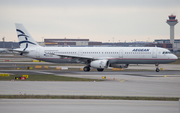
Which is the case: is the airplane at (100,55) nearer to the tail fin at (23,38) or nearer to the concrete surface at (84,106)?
the tail fin at (23,38)

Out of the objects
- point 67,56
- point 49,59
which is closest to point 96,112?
point 67,56

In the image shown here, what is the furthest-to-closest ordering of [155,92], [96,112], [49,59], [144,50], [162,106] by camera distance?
[49,59] → [144,50] → [155,92] → [162,106] → [96,112]

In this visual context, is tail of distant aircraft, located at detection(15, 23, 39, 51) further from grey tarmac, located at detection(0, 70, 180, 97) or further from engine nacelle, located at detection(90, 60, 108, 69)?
grey tarmac, located at detection(0, 70, 180, 97)

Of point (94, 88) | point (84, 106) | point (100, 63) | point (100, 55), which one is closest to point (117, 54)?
point (100, 55)

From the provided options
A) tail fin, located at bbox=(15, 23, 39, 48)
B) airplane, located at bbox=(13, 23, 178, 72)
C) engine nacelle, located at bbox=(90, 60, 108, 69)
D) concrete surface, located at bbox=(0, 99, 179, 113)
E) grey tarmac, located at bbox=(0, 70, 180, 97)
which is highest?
tail fin, located at bbox=(15, 23, 39, 48)

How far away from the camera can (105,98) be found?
1997 centimetres

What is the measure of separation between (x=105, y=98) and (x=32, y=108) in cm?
626

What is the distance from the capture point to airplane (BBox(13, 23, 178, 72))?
4775 cm

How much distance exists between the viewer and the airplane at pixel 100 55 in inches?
1880

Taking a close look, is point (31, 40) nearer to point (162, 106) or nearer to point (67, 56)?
point (67, 56)

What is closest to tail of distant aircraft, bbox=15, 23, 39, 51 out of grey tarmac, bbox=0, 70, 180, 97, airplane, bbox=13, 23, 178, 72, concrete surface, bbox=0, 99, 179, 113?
airplane, bbox=13, 23, 178, 72

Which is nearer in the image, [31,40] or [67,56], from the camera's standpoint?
[67,56]

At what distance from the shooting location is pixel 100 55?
49.9m

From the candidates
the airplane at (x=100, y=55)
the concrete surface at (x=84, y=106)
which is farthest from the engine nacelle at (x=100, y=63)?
the concrete surface at (x=84, y=106)
